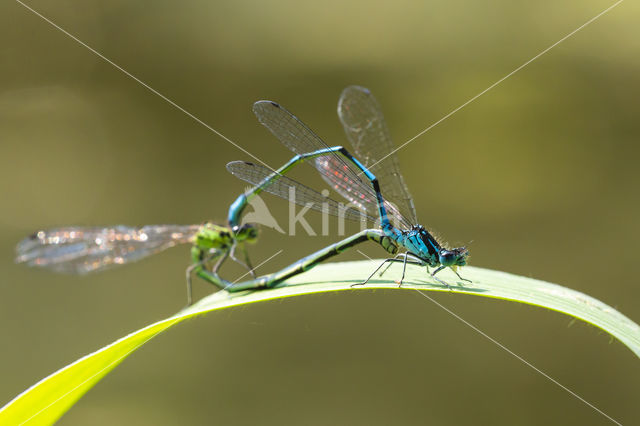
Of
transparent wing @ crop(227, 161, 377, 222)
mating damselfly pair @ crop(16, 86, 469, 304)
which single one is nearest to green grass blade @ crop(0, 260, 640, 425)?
mating damselfly pair @ crop(16, 86, 469, 304)

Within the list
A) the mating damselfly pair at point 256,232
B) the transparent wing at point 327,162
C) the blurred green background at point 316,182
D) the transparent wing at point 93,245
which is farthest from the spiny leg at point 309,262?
the blurred green background at point 316,182

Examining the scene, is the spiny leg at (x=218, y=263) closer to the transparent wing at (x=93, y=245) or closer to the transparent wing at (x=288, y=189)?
the transparent wing at (x=93, y=245)

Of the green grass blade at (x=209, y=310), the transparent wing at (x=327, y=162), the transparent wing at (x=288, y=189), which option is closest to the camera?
the green grass blade at (x=209, y=310)

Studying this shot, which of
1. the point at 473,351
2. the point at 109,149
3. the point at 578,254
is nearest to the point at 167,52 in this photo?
the point at 109,149

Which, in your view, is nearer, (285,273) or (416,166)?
(285,273)

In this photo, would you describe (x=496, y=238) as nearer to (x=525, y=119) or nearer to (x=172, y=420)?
(x=525, y=119)

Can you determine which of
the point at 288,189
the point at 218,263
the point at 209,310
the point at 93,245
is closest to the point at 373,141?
the point at 288,189
